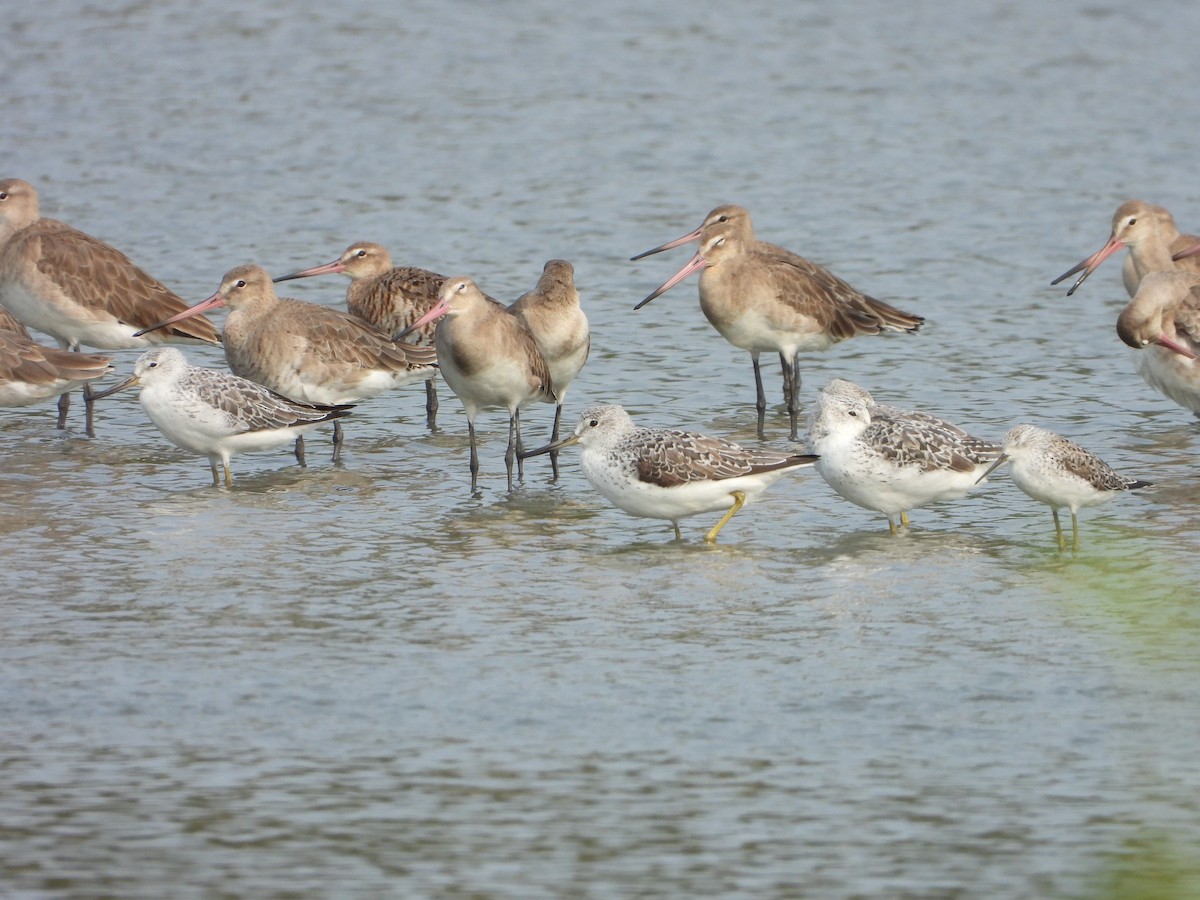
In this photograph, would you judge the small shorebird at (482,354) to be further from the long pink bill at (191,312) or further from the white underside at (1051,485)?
the white underside at (1051,485)

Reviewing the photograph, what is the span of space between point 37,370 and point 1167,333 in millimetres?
6560

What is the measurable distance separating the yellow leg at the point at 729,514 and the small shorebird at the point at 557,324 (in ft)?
5.71

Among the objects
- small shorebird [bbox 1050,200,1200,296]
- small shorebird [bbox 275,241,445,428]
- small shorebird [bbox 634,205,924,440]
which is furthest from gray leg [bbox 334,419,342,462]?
small shorebird [bbox 1050,200,1200,296]

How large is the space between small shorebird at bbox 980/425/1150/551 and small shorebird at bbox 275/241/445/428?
167 inches

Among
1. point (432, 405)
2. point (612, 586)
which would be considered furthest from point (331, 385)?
point (612, 586)

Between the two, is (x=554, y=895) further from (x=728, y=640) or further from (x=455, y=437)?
(x=455, y=437)

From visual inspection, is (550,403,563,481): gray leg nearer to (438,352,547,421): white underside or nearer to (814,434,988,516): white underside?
(438,352,547,421): white underside

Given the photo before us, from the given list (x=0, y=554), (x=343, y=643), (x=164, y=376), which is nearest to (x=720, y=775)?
(x=343, y=643)

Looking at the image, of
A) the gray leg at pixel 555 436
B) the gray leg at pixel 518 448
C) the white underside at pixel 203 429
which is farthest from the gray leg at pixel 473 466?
the white underside at pixel 203 429

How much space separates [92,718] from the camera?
7.30 meters

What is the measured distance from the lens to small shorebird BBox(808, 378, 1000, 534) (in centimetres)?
967

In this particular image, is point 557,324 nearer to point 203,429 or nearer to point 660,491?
point 203,429

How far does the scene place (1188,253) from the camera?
1391 cm

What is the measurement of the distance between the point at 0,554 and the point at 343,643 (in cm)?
223
